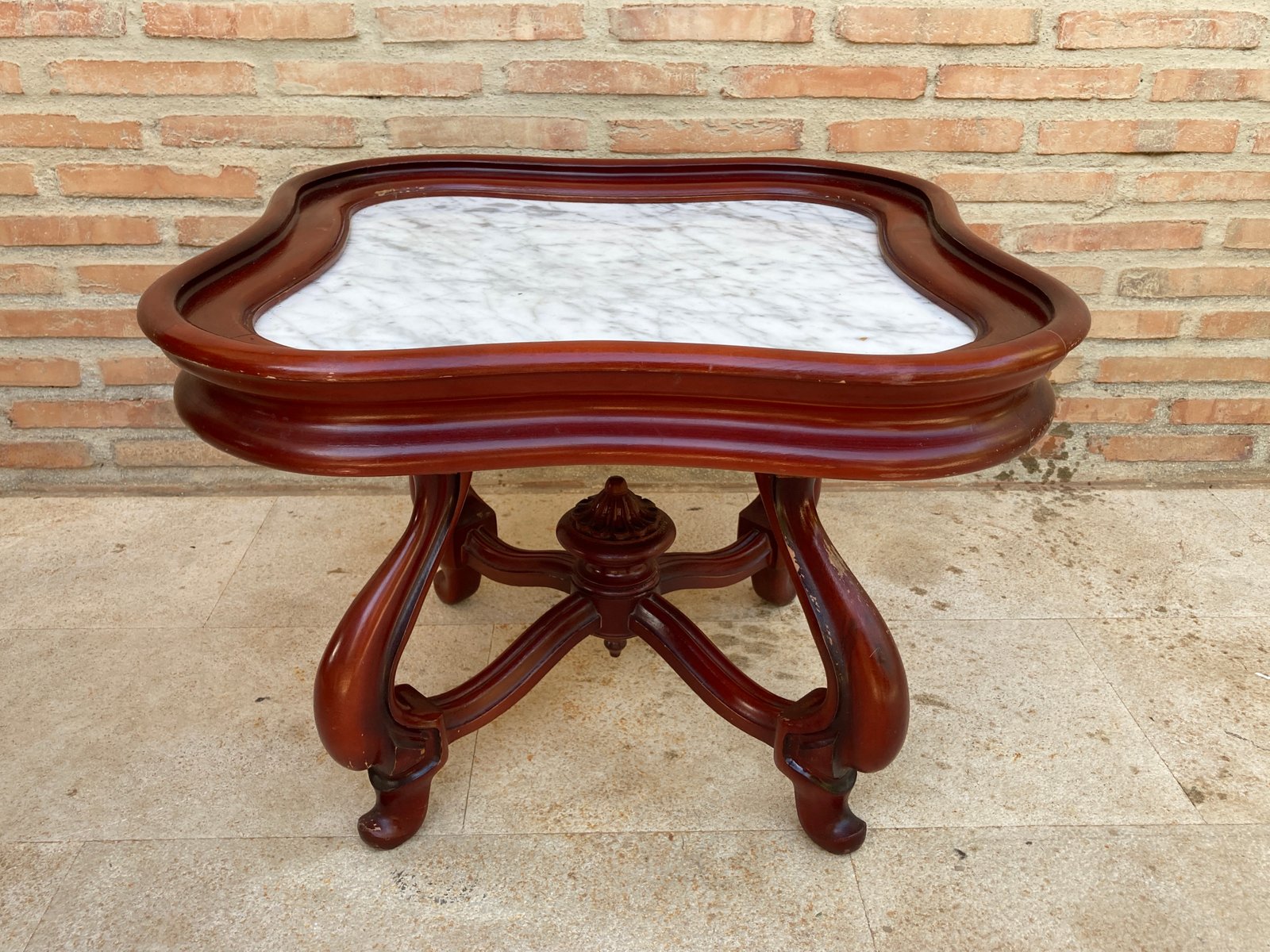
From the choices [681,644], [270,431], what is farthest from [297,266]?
[681,644]

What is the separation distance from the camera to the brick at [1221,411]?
2.14 meters

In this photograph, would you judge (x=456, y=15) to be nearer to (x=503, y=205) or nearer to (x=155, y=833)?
(x=503, y=205)

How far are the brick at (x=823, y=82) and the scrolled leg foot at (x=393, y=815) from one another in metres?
1.27

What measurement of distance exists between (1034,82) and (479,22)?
0.97 m

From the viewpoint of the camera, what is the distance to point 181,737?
4.90 feet

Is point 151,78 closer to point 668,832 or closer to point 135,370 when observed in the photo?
point 135,370

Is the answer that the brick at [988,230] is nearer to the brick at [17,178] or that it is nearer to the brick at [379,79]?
the brick at [379,79]

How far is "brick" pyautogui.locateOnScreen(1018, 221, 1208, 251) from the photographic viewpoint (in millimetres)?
1981

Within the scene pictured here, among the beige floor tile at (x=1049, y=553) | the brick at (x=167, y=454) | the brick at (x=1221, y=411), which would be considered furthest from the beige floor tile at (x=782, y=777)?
the brick at (x=167, y=454)

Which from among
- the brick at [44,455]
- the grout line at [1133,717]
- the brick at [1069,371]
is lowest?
the grout line at [1133,717]

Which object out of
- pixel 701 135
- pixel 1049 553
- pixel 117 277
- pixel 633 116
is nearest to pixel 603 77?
pixel 633 116

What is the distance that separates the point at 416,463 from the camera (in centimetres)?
95

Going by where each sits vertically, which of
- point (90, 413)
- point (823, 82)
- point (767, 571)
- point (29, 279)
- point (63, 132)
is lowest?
point (767, 571)

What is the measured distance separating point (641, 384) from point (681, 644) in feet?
1.98
